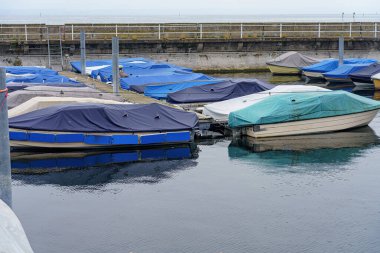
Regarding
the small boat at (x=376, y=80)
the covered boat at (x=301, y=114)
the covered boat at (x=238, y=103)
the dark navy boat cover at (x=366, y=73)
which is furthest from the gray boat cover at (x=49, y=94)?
the dark navy boat cover at (x=366, y=73)

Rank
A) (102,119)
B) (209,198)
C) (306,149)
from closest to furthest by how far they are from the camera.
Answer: (209,198)
(102,119)
(306,149)

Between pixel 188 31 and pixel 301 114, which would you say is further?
pixel 188 31

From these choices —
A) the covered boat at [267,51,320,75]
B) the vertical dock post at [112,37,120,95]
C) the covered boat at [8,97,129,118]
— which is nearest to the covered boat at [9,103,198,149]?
the covered boat at [8,97,129,118]

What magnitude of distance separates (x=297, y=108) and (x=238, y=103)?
4338 millimetres

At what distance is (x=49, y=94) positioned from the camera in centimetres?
3200

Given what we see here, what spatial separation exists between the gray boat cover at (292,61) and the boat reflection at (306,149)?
27.9m

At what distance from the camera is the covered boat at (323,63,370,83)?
5253cm

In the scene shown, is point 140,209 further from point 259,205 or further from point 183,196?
point 259,205

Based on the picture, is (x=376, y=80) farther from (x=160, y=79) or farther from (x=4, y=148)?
(x=4, y=148)

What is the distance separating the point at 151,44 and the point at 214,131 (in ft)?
91.2

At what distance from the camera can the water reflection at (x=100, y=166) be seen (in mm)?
24172

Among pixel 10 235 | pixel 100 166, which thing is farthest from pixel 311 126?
pixel 10 235

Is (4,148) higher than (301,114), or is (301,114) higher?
(4,148)

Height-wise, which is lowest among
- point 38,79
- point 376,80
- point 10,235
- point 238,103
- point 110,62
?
point 376,80
